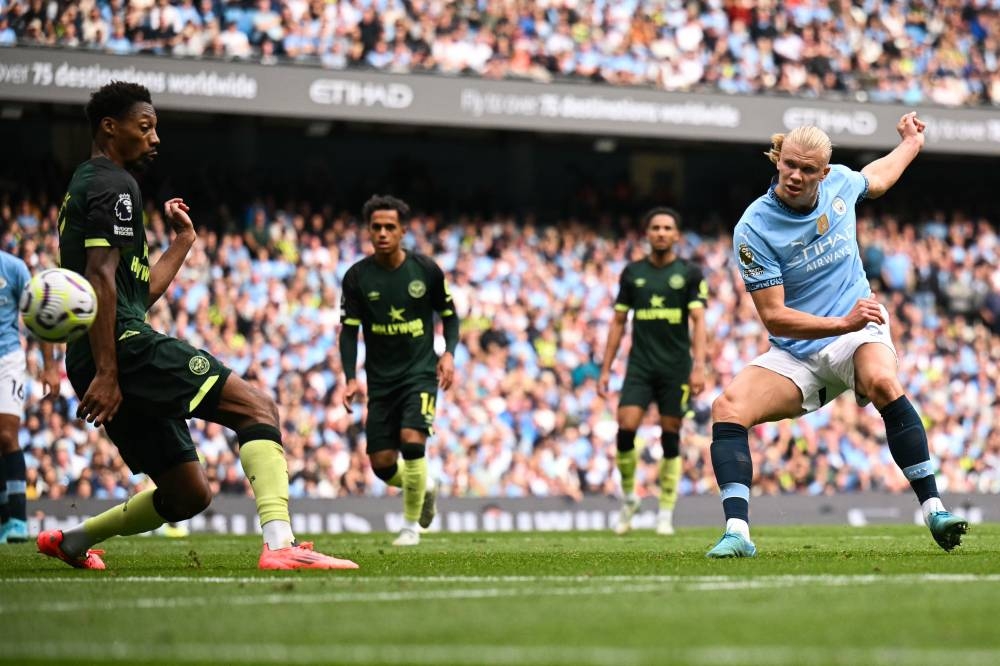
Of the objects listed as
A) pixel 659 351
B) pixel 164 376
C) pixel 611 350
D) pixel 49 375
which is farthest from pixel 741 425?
pixel 659 351

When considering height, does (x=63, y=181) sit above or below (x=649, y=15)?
below

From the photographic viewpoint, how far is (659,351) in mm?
14273

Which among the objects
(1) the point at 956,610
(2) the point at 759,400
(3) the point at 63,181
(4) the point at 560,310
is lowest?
(1) the point at 956,610

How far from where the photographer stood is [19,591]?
6172 millimetres

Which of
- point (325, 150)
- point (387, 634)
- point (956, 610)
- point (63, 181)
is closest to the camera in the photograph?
point (387, 634)

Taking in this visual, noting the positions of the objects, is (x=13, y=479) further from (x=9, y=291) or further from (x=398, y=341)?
(x=398, y=341)

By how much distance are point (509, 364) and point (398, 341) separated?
9.89 metres

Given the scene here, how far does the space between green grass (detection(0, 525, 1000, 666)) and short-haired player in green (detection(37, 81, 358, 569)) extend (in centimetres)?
45

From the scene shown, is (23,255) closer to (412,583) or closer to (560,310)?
(560,310)

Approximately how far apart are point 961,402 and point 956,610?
64.7 ft

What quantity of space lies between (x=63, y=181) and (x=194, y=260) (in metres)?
2.42

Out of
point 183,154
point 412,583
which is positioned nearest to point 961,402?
point 183,154

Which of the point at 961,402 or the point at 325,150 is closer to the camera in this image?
the point at 961,402

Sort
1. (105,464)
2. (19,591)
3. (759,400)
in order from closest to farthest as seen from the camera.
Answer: (19,591), (759,400), (105,464)
